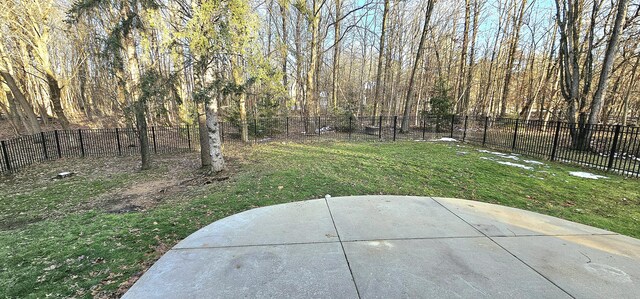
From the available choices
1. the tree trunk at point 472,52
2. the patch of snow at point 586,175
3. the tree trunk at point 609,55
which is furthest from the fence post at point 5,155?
the tree trunk at point 472,52

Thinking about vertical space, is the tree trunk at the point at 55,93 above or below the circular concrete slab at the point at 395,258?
above

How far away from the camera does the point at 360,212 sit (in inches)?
159

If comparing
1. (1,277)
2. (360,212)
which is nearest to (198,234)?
(1,277)

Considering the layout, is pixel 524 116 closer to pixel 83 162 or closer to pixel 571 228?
pixel 571 228

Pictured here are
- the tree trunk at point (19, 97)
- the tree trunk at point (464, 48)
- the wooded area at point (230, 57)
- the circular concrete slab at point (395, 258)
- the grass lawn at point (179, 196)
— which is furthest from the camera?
the tree trunk at point (464, 48)

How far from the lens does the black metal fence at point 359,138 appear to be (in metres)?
8.16

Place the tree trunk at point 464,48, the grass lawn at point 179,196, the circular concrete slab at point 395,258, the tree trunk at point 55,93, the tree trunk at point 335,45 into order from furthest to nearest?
1. the tree trunk at point 464,48
2. the tree trunk at point 335,45
3. the tree trunk at point 55,93
4. the grass lawn at point 179,196
5. the circular concrete slab at point 395,258

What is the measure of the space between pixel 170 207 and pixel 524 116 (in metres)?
23.9

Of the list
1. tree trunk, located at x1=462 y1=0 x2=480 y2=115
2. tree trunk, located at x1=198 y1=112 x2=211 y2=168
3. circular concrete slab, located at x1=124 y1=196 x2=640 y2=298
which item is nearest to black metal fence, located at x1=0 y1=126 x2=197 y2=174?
tree trunk, located at x1=198 y1=112 x2=211 y2=168

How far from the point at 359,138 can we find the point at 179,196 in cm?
1044

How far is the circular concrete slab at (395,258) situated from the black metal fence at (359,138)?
6.61m

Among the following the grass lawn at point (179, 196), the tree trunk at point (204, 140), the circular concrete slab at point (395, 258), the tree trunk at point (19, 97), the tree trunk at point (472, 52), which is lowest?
the grass lawn at point (179, 196)

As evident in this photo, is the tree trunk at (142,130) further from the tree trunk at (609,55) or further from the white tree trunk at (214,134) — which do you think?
the tree trunk at (609,55)

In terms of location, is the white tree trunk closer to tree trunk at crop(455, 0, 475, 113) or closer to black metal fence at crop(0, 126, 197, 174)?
black metal fence at crop(0, 126, 197, 174)
